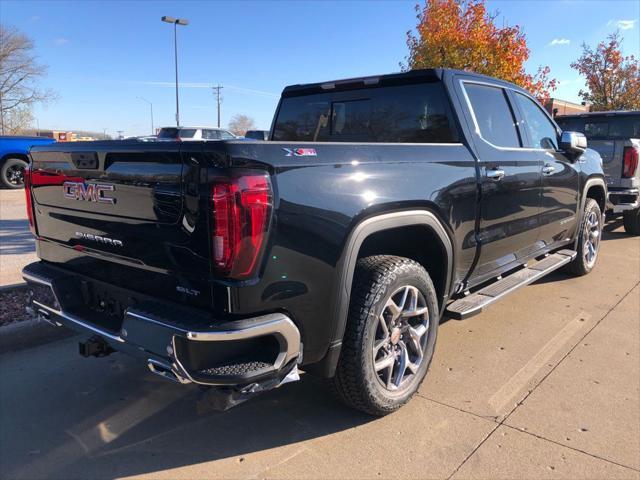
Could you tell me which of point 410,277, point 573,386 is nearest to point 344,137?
point 410,277

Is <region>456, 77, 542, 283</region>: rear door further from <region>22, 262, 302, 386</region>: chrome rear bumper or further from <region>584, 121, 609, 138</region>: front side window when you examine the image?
<region>584, 121, 609, 138</region>: front side window

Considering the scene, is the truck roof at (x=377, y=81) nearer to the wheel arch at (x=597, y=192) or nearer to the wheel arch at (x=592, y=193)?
the wheel arch at (x=592, y=193)

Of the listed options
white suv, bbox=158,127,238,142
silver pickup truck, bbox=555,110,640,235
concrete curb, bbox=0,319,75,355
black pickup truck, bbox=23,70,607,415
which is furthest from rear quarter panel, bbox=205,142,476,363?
white suv, bbox=158,127,238,142

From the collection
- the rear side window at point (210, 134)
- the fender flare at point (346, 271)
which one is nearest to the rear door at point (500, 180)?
the fender flare at point (346, 271)

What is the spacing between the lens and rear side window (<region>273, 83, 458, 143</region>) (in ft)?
12.3

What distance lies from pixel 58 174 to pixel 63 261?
1.69ft

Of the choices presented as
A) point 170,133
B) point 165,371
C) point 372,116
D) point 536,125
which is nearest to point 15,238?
point 372,116

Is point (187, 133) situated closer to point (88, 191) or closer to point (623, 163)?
point (623, 163)

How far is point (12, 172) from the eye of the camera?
41.7ft

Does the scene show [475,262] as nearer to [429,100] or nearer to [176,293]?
[429,100]

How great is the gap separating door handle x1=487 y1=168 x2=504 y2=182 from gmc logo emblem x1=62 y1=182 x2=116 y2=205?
248 cm

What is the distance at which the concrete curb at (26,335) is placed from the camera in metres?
3.97

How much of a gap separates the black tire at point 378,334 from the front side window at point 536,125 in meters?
2.22

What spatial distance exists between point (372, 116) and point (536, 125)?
5.84 ft
